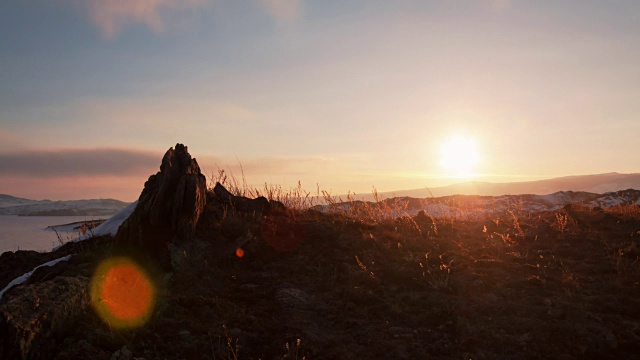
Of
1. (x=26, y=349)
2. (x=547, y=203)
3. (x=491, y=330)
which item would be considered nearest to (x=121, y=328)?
(x=26, y=349)

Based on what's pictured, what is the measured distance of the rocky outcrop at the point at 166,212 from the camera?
694 centimetres

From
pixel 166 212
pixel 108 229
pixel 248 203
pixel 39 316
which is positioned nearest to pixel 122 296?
pixel 39 316

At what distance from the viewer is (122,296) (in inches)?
205

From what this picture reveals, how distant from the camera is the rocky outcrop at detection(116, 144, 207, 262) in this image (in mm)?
6938

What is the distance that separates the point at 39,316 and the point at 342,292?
3733mm

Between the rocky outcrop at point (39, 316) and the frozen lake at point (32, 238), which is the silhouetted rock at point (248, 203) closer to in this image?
the frozen lake at point (32, 238)

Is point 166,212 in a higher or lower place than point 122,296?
higher

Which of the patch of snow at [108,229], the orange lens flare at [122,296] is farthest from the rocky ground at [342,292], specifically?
the patch of snow at [108,229]

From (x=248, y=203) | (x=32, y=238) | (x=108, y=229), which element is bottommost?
(x=32, y=238)

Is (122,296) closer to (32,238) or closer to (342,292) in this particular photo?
(342,292)

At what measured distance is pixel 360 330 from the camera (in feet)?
15.8

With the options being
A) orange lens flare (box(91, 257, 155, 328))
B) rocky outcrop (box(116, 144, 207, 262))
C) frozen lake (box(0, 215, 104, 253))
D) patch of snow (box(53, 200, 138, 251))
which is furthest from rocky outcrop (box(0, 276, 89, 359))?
frozen lake (box(0, 215, 104, 253))

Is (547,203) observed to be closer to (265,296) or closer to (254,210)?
(254,210)

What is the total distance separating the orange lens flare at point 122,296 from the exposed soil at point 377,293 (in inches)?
6.1
